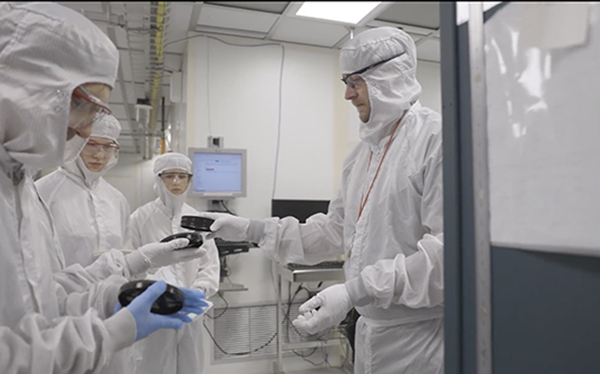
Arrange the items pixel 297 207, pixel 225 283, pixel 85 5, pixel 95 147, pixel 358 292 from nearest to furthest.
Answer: pixel 85 5 < pixel 358 292 < pixel 95 147 < pixel 225 283 < pixel 297 207

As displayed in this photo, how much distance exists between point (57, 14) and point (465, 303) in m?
0.87

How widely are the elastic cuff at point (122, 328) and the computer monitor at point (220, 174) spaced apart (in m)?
1.59

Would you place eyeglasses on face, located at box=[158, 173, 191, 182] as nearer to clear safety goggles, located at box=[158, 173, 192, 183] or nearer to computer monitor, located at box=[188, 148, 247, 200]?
clear safety goggles, located at box=[158, 173, 192, 183]

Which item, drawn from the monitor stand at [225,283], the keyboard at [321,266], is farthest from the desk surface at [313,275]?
the monitor stand at [225,283]

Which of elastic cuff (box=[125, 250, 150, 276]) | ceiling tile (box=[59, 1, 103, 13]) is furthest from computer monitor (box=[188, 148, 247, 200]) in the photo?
ceiling tile (box=[59, 1, 103, 13])

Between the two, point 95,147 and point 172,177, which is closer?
point 95,147

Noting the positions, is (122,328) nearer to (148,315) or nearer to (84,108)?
(148,315)

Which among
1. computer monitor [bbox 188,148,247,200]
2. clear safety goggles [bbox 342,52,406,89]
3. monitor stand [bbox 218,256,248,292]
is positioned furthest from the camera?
monitor stand [bbox 218,256,248,292]

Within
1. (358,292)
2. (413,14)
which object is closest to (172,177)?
(358,292)

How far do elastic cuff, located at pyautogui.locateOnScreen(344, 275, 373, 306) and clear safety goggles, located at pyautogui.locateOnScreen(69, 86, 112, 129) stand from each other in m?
0.74

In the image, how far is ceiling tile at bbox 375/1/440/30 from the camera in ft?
1.86

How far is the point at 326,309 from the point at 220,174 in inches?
60.3

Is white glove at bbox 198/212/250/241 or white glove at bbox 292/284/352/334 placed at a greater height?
white glove at bbox 198/212/250/241

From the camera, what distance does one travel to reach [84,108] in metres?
0.79
